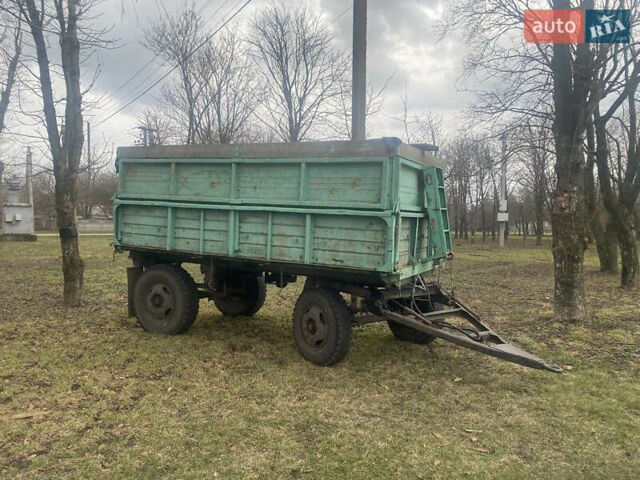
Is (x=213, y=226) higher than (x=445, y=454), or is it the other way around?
(x=213, y=226)

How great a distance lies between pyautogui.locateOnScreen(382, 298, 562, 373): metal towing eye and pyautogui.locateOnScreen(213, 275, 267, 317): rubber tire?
289cm

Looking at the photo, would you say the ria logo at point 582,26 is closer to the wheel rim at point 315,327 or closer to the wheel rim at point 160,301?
the wheel rim at point 315,327

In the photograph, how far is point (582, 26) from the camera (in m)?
7.08

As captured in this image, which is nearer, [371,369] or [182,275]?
[371,369]

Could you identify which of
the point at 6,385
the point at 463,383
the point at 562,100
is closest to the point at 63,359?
the point at 6,385

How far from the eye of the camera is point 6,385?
4215 mm

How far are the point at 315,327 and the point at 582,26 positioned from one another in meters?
6.58

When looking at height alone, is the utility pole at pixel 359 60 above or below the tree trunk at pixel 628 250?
above

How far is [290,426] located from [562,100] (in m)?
6.71

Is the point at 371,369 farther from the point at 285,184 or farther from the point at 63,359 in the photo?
the point at 63,359

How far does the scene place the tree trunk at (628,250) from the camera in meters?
10.7

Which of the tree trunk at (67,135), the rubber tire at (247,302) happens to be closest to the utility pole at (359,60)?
the rubber tire at (247,302)

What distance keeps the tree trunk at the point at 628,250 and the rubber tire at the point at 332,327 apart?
9.28m

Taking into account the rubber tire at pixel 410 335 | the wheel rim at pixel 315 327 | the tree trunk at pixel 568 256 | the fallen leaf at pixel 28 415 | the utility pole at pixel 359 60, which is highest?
the utility pole at pixel 359 60
